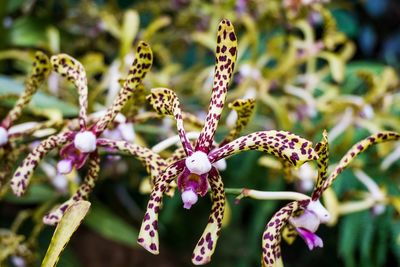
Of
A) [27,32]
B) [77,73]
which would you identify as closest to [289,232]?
[77,73]

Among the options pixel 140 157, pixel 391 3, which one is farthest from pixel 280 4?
pixel 391 3

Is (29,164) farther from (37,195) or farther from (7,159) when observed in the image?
(37,195)

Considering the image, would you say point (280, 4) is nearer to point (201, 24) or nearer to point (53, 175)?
point (201, 24)

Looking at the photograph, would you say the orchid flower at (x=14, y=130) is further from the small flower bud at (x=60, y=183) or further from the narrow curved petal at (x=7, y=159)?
the small flower bud at (x=60, y=183)

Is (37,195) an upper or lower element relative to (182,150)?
lower

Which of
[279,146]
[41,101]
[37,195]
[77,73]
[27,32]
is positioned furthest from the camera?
[27,32]

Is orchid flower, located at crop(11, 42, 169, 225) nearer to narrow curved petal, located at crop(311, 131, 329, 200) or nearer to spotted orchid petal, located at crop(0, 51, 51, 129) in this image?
spotted orchid petal, located at crop(0, 51, 51, 129)

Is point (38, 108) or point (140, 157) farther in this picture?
point (38, 108)
